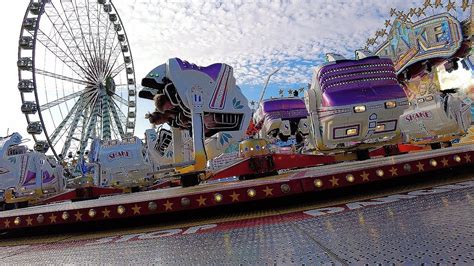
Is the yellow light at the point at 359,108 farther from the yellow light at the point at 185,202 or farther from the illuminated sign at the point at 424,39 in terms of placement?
the illuminated sign at the point at 424,39

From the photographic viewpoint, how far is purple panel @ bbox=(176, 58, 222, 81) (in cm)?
538

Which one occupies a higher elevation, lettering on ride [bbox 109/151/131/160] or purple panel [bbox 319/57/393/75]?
purple panel [bbox 319/57/393/75]

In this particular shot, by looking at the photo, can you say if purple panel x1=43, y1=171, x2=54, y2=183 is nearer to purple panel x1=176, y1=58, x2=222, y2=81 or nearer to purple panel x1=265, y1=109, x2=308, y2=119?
purple panel x1=265, y1=109, x2=308, y2=119

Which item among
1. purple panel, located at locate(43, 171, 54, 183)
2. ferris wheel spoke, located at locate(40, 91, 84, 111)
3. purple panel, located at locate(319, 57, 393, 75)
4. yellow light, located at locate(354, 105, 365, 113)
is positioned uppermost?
ferris wheel spoke, located at locate(40, 91, 84, 111)

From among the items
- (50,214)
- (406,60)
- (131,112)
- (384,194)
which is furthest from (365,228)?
(131,112)

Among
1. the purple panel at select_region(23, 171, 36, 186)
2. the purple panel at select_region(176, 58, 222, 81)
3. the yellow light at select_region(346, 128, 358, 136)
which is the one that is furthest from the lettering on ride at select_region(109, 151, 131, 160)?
the yellow light at select_region(346, 128, 358, 136)

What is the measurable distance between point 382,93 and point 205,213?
298 cm

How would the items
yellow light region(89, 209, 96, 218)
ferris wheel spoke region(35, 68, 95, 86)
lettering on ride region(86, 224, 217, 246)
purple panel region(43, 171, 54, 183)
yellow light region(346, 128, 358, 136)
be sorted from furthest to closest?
1. ferris wheel spoke region(35, 68, 95, 86)
2. purple panel region(43, 171, 54, 183)
3. yellow light region(346, 128, 358, 136)
4. yellow light region(89, 209, 96, 218)
5. lettering on ride region(86, 224, 217, 246)

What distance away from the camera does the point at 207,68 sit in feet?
18.6

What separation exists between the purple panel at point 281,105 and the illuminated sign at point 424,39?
211 centimetres

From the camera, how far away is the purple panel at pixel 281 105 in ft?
25.4

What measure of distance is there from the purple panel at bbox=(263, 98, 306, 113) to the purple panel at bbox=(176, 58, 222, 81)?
7.50 ft

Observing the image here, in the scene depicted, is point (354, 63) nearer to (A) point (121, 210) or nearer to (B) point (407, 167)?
(B) point (407, 167)

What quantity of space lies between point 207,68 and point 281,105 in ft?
8.52
